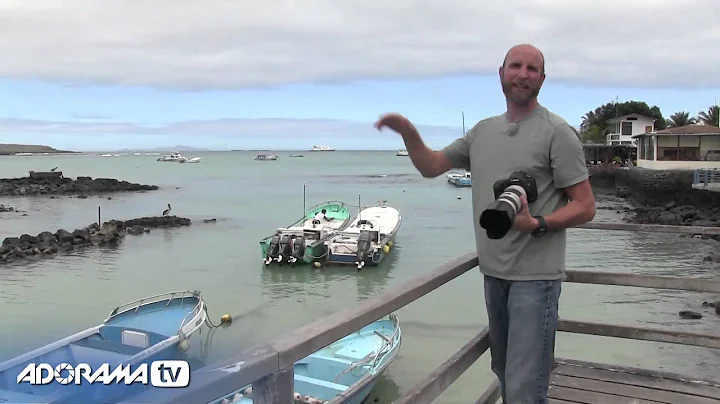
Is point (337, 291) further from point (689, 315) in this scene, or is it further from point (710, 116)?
point (710, 116)

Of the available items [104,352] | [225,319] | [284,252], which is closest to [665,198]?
[284,252]

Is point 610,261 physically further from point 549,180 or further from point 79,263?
point 549,180

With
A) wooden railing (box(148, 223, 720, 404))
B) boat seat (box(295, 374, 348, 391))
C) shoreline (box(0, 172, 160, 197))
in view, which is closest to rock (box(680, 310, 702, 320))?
boat seat (box(295, 374, 348, 391))

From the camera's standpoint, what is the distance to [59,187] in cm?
5700

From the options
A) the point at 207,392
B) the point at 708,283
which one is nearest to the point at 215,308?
the point at 708,283

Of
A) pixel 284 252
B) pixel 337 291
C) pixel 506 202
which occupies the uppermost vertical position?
pixel 506 202

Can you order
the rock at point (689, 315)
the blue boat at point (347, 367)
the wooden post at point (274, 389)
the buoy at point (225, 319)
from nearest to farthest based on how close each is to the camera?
the wooden post at point (274, 389)
the blue boat at point (347, 367)
the rock at point (689, 315)
the buoy at point (225, 319)

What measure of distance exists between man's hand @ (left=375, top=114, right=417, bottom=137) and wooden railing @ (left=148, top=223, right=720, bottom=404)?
0.66 meters

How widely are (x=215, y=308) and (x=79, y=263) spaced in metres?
9.38

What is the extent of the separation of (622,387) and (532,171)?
185cm

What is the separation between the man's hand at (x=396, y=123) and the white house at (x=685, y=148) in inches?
1850

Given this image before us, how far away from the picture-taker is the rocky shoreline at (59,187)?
181ft

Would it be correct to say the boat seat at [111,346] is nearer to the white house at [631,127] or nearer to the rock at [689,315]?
the rock at [689,315]

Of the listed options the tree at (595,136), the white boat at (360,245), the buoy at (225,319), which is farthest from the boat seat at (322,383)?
the tree at (595,136)
